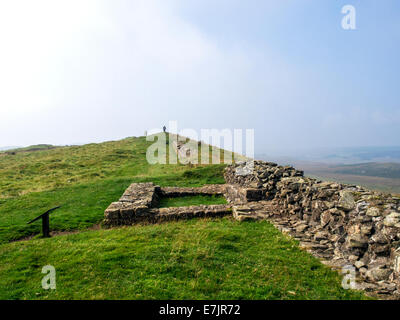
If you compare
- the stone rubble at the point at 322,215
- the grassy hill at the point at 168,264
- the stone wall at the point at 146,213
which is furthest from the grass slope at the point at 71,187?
the stone rubble at the point at 322,215

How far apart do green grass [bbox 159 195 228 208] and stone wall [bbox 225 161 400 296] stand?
3418 millimetres

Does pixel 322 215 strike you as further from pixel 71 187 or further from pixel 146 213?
pixel 71 187

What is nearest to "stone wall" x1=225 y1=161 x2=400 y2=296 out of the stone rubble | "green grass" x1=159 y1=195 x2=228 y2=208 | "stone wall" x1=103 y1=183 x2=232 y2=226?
the stone rubble

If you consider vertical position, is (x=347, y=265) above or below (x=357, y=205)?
below

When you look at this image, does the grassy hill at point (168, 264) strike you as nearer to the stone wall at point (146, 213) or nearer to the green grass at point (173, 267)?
the green grass at point (173, 267)

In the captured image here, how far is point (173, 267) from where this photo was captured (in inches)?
275

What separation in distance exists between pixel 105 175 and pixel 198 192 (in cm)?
1529

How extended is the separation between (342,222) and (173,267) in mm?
6158

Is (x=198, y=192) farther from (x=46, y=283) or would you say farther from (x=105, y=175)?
(x=105, y=175)

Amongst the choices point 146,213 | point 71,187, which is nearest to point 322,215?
point 146,213

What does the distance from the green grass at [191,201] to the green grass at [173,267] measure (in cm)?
635
